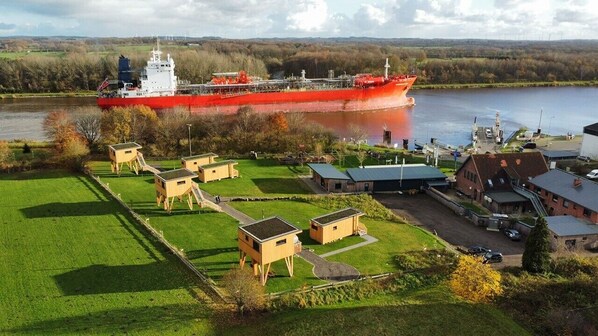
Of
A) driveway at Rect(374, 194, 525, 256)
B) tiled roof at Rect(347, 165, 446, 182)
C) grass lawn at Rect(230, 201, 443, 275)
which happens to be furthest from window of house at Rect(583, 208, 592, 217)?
tiled roof at Rect(347, 165, 446, 182)

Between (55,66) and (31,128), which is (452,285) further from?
(55,66)

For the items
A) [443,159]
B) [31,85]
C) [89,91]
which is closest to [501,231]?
[443,159]

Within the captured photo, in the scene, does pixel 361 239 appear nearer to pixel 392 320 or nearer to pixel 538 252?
pixel 392 320

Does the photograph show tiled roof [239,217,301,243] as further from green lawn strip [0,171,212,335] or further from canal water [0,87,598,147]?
canal water [0,87,598,147]

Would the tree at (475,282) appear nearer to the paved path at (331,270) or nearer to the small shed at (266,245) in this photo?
the paved path at (331,270)

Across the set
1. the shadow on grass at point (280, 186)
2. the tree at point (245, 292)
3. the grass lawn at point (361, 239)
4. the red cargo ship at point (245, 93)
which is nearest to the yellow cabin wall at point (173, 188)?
the grass lawn at point (361, 239)

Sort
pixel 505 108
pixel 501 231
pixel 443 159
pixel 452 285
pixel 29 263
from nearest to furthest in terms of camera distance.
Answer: pixel 452 285, pixel 29 263, pixel 501 231, pixel 443 159, pixel 505 108
